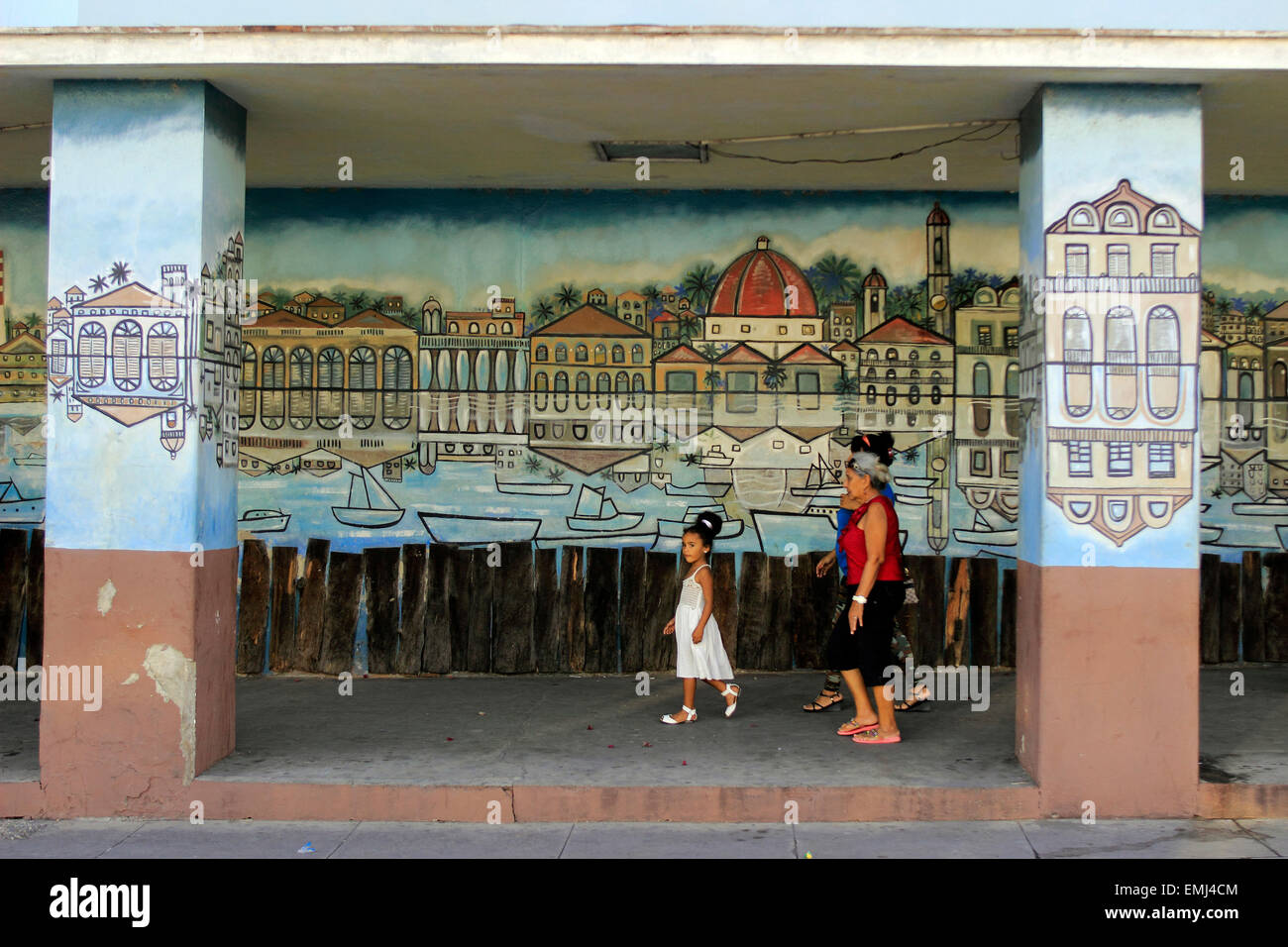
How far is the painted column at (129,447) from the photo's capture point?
6.57m

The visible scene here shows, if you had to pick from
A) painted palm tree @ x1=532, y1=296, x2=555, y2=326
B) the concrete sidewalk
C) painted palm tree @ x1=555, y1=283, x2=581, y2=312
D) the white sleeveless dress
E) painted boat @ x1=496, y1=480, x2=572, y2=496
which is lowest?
the concrete sidewalk

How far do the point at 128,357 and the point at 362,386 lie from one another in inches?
121

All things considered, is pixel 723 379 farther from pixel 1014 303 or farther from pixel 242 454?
pixel 242 454

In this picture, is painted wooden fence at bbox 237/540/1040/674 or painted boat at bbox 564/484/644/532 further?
painted boat at bbox 564/484/644/532

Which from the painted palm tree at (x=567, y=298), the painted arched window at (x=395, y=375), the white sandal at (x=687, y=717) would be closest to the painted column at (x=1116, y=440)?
the white sandal at (x=687, y=717)

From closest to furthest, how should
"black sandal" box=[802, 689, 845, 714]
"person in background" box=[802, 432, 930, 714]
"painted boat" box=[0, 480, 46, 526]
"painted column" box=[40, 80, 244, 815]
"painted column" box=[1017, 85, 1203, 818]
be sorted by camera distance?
1. "painted column" box=[1017, 85, 1203, 818]
2. "painted column" box=[40, 80, 244, 815]
3. "person in background" box=[802, 432, 930, 714]
4. "black sandal" box=[802, 689, 845, 714]
5. "painted boat" box=[0, 480, 46, 526]

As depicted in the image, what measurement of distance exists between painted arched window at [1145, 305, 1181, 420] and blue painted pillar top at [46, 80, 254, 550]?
206 inches

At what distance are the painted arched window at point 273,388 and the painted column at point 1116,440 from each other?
6.01m

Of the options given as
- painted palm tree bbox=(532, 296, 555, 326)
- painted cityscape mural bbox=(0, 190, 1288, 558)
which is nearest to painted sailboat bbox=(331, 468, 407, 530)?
painted cityscape mural bbox=(0, 190, 1288, 558)

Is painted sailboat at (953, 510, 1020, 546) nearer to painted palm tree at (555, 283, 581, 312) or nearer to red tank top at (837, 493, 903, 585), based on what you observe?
red tank top at (837, 493, 903, 585)

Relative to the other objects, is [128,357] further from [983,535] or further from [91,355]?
[983,535]

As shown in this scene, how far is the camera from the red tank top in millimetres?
7414

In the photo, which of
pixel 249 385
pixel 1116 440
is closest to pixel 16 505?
pixel 249 385

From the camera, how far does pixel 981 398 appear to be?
9625 millimetres
